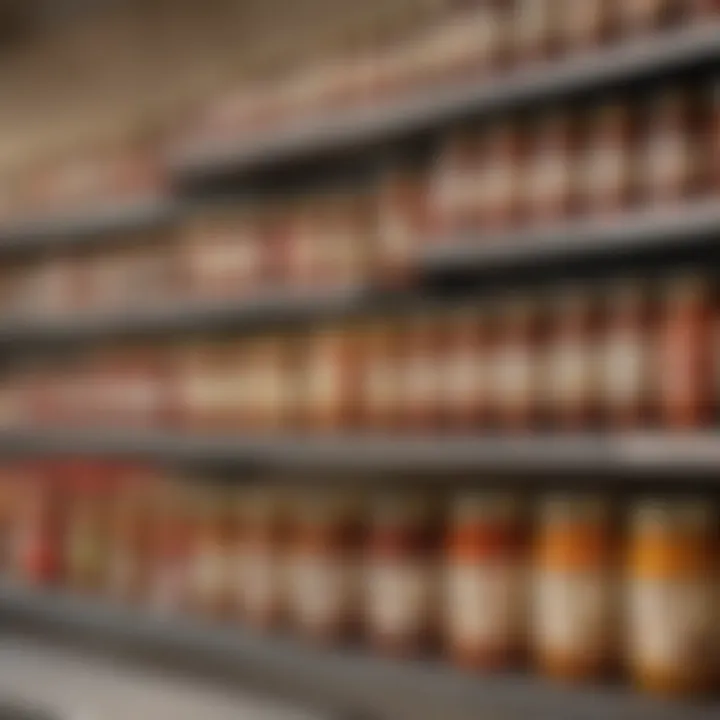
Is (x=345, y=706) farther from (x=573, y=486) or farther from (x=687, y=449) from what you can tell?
(x=687, y=449)

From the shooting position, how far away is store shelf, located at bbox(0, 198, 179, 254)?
281 centimetres

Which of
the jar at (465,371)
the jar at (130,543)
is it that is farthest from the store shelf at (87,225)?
the jar at (465,371)

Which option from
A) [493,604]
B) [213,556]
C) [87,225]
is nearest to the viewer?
[493,604]

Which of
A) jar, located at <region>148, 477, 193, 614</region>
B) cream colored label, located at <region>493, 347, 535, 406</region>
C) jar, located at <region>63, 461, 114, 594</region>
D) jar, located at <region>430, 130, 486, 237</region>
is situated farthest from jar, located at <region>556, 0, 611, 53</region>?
jar, located at <region>63, 461, 114, 594</region>

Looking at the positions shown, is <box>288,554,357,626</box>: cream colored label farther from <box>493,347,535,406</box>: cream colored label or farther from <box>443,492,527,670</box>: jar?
<box>493,347,535,406</box>: cream colored label

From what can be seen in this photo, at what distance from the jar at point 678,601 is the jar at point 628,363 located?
157 mm

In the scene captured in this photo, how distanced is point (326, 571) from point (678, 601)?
0.68 metres

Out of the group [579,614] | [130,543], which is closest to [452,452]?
[579,614]

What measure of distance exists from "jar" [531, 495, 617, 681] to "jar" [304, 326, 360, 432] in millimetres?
518

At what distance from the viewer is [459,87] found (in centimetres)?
215

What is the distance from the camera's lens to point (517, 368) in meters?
1.99

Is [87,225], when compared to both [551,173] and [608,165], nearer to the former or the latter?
[551,173]

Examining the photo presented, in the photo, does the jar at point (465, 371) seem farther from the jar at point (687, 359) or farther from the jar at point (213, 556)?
the jar at point (213, 556)

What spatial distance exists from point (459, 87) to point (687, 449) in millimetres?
777
